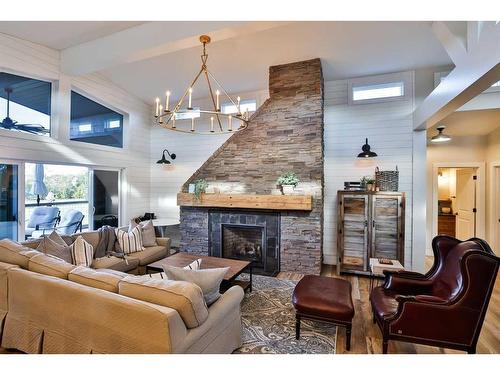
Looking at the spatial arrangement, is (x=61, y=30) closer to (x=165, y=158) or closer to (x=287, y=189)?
(x=165, y=158)

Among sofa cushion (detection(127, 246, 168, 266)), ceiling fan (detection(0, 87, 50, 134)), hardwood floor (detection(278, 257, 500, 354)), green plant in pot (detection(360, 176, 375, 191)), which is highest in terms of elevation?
ceiling fan (detection(0, 87, 50, 134))

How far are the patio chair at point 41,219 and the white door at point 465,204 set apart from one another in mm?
8613

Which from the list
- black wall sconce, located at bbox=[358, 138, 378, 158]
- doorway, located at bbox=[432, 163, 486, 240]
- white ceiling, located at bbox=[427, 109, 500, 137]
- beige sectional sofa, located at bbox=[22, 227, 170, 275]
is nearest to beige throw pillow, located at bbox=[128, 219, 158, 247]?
beige sectional sofa, located at bbox=[22, 227, 170, 275]

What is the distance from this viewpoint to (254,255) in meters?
4.76

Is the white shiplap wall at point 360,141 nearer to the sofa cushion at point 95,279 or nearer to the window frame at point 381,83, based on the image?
the window frame at point 381,83

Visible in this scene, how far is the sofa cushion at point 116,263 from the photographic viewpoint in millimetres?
3434

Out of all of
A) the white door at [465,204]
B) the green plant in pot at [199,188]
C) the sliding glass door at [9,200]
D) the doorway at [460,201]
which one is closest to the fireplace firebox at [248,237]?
the green plant in pot at [199,188]

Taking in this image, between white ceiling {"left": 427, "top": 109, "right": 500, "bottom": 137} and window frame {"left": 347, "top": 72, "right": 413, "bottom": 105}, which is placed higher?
window frame {"left": 347, "top": 72, "right": 413, "bottom": 105}

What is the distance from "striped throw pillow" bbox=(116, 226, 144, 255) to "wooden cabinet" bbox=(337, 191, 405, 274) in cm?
348

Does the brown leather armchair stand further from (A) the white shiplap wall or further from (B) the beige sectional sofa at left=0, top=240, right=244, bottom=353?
(A) the white shiplap wall

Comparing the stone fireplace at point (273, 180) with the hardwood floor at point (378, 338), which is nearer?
the hardwood floor at point (378, 338)

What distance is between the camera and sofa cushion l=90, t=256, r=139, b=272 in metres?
3.43

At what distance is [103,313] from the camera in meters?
1.70
